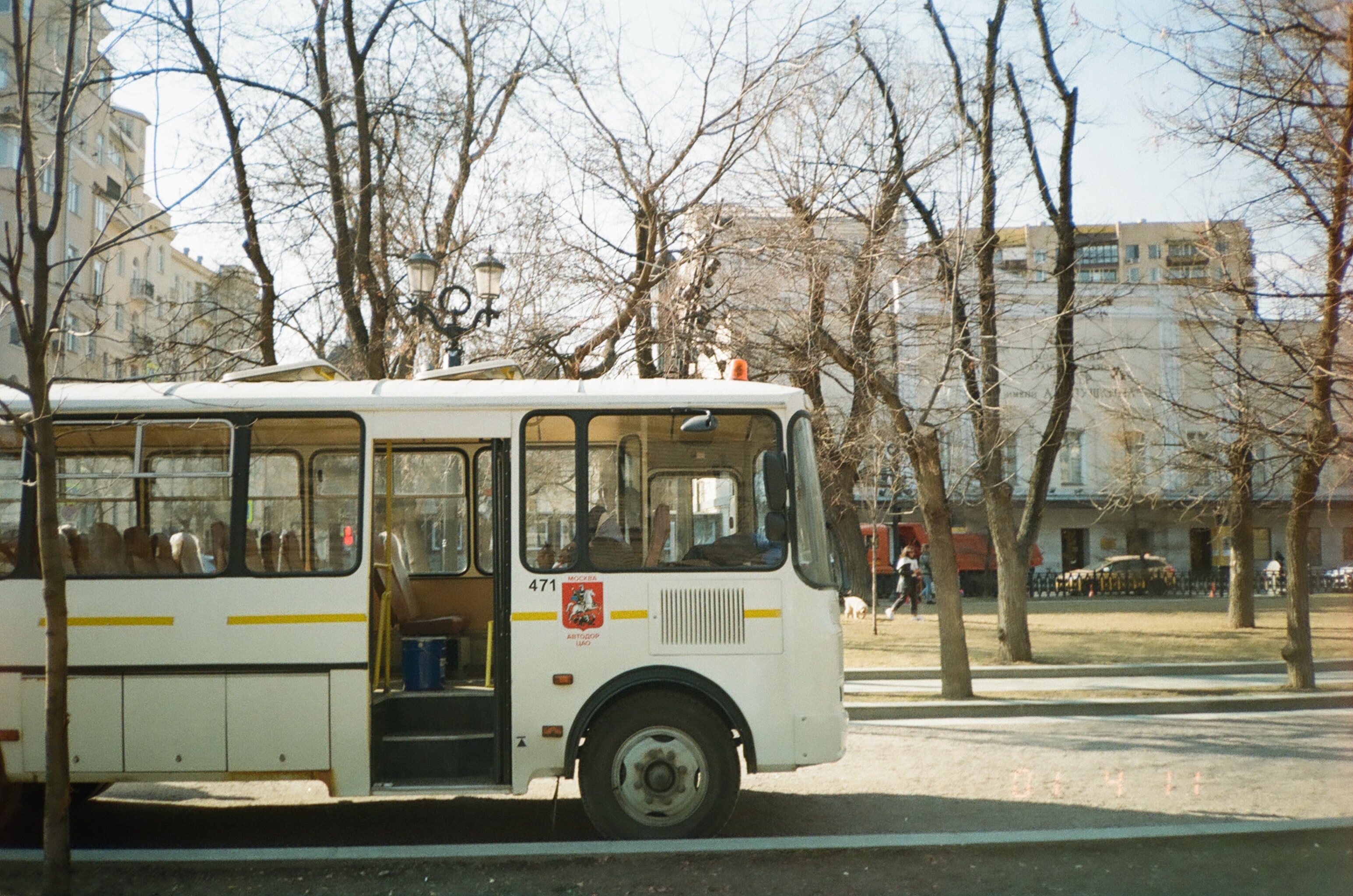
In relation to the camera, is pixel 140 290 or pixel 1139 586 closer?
pixel 1139 586

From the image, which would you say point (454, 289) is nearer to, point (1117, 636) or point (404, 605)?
point (404, 605)

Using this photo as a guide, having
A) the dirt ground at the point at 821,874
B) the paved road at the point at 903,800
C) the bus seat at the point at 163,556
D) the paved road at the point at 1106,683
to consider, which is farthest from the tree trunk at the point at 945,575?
the bus seat at the point at 163,556

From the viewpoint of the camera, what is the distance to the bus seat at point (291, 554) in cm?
712

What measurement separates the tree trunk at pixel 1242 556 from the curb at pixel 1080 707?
11052 mm

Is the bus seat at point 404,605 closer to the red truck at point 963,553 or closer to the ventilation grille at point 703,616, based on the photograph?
the ventilation grille at point 703,616

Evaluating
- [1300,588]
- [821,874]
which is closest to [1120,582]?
[1300,588]

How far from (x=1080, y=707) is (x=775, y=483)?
7416mm

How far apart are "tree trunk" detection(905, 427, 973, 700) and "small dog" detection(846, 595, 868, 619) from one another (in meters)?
11.7

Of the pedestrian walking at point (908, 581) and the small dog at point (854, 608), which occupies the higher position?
the pedestrian walking at point (908, 581)

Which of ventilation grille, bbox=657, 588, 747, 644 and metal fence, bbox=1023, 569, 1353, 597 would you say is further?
metal fence, bbox=1023, 569, 1353, 597

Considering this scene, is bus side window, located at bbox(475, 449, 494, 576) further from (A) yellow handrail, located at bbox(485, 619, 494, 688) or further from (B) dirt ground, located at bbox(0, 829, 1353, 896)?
(B) dirt ground, located at bbox(0, 829, 1353, 896)

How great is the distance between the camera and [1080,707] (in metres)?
12.7

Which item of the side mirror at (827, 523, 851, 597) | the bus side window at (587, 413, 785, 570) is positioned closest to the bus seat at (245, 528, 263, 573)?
the bus side window at (587, 413, 785, 570)

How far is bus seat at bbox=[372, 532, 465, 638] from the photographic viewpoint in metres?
7.71
